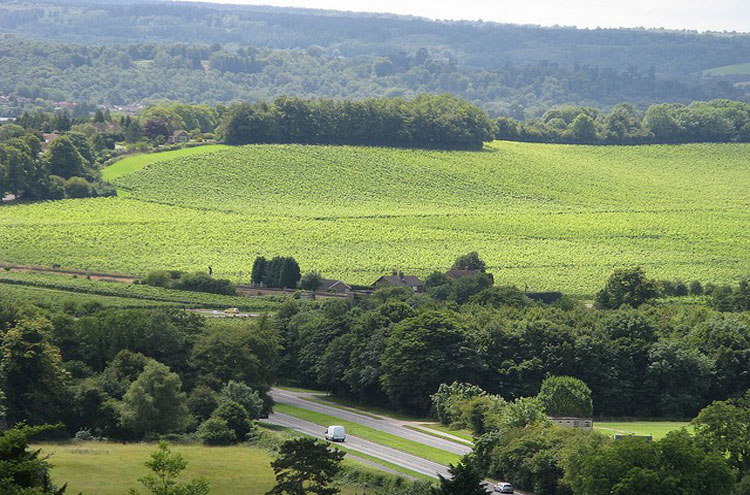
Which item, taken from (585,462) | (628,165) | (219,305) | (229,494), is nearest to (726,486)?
(585,462)

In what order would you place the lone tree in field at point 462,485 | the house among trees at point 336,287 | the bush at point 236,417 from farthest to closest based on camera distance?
the house among trees at point 336,287 → the bush at point 236,417 → the lone tree in field at point 462,485

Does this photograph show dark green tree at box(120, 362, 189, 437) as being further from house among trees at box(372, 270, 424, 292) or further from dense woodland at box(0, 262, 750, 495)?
house among trees at box(372, 270, 424, 292)

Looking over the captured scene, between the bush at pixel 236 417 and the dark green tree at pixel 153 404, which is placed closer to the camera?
the dark green tree at pixel 153 404

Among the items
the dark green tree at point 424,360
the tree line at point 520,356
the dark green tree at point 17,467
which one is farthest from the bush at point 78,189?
the dark green tree at point 17,467

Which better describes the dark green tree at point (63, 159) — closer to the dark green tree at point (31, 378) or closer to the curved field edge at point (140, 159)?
the curved field edge at point (140, 159)

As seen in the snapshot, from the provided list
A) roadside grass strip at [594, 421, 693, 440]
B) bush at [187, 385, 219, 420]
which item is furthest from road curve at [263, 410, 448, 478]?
roadside grass strip at [594, 421, 693, 440]

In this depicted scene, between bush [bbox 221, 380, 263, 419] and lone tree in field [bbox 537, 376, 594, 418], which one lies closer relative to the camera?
bush [bbox 221, 380, 263, 419]
